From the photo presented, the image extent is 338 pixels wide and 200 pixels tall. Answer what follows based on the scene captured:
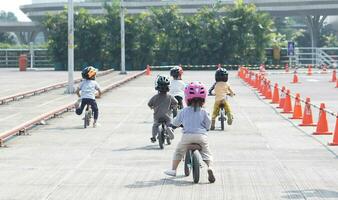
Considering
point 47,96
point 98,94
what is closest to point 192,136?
point 98,94

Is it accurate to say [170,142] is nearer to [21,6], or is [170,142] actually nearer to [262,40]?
[262,40]

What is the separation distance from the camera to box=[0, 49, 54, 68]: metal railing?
303ft

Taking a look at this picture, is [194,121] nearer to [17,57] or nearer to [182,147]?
[182,147]

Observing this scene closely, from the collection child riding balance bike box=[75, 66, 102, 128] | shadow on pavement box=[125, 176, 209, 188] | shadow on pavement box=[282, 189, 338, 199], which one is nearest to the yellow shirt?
child riding balance bike box=[75, 66, 102, 128]

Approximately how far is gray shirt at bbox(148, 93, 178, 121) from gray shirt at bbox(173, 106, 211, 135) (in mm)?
3996

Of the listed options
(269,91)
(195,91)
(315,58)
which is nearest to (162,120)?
(195,91)

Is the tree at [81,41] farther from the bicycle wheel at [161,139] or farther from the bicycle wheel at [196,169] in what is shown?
the bicycle wheel at [196,169]

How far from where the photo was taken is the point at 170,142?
1909 centimetres

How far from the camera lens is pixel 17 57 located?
306 feet

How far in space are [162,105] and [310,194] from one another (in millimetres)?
6112

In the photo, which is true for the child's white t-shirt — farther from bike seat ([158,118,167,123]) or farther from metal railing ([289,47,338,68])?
metal railing ([289,47,338,68])

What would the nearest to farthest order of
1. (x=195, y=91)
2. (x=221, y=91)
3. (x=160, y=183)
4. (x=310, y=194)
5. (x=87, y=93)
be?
(x=310, y=194) → (x=160, y=183) → (x=195, y=91) → (x=221, y=91) → (x=87, y=93)

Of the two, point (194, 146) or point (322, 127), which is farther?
point (322, 127)

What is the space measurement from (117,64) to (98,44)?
10.1ft
